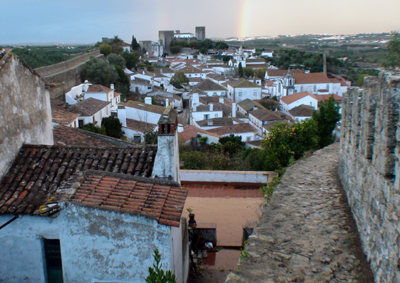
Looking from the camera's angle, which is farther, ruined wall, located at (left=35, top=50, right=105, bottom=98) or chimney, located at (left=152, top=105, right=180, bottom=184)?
ruined wall, located at (left=35, top=50, right=105, bottom=98)

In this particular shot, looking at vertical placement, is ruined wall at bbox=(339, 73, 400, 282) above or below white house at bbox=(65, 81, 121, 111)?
above

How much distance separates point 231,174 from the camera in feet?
35.4

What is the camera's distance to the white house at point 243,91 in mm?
54531

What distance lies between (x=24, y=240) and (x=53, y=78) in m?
28.5

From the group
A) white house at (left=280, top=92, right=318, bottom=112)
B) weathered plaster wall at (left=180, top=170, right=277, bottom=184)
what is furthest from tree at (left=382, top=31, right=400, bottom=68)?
white house at (left=280, top=92, right=318, bottom=112)

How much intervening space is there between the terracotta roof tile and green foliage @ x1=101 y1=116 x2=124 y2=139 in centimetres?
1694

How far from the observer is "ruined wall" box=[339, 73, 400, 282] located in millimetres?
2947

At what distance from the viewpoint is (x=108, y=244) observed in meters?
4.11

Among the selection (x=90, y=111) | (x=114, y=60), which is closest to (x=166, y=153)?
(x=90, y=111)

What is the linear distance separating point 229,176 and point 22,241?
266 inches

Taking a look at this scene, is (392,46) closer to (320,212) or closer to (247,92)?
(320,212)

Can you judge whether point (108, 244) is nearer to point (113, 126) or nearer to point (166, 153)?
point (166, 153)

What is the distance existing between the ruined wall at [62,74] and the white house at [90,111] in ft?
15.7

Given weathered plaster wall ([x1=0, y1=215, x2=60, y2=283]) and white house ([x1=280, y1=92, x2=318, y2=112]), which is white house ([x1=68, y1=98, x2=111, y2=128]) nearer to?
weathered plaster wall ([x1=0, y1=215, x2=60, y2=283])
